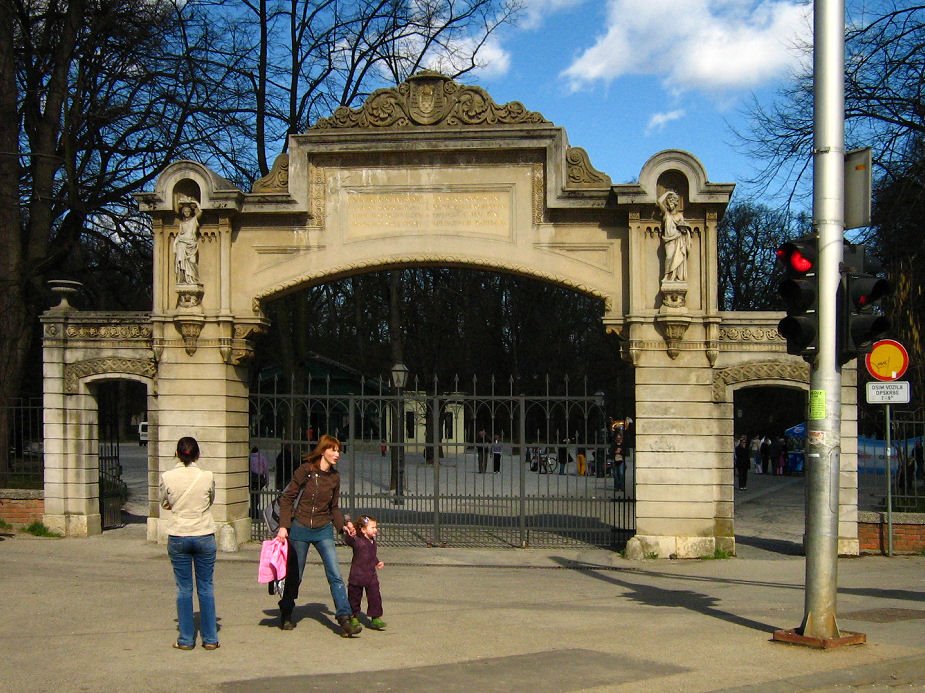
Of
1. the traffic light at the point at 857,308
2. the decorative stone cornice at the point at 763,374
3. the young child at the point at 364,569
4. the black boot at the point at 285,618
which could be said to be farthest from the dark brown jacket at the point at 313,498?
the decorative stone cornice at the point at 763,374

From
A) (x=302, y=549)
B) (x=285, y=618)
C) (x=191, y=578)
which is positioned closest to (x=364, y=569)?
(x=302, y=549)

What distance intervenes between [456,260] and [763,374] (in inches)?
196

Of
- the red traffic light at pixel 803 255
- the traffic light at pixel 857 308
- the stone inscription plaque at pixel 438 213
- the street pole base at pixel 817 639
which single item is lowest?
the street pole base at pixel 817 639

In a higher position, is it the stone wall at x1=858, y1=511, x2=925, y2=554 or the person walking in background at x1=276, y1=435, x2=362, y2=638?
the person walking in background at x1=276, y1=435, x2=362, y2=638

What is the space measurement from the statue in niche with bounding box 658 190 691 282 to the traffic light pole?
21.5 ft

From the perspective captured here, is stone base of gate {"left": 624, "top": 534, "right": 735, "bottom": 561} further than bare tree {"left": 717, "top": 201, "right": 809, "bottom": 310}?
No

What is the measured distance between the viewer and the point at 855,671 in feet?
29.1

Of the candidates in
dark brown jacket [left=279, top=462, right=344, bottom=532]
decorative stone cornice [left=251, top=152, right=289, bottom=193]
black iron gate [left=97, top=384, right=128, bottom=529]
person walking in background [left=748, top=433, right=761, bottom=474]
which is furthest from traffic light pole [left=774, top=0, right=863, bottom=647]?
person walking in background [left=748, top=433, right=761, bottom=474]

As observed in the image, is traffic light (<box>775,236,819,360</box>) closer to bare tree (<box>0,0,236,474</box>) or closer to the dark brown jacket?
the dark brown jacket

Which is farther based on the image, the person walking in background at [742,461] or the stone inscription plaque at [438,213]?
the person walking in background at [742,461]

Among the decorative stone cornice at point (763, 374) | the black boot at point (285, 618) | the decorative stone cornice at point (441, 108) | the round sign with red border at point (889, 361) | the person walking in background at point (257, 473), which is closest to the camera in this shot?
the black boot at point (285, 618)

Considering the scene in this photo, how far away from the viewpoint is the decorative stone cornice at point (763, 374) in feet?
54.5

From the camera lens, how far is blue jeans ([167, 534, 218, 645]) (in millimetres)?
9383

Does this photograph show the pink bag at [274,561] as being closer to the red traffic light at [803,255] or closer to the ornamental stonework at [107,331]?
the red traffic light at [803,255]
